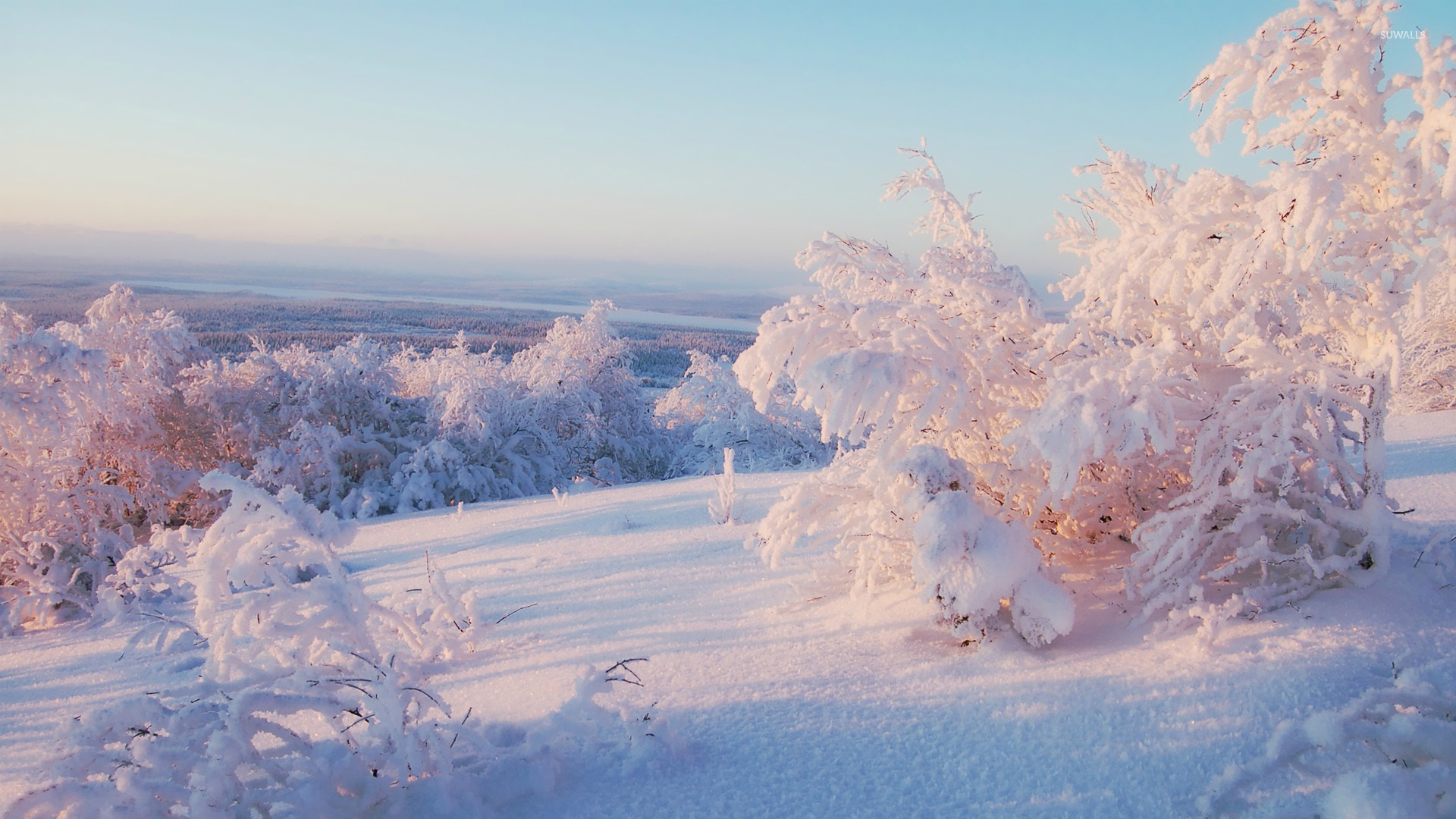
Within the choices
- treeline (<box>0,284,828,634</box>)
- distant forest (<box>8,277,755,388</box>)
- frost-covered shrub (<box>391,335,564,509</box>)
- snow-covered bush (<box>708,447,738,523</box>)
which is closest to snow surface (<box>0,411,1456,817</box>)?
snow-covered bush (<box>708,447,738,523</box>)

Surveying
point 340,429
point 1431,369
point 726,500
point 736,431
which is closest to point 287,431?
point 340,429

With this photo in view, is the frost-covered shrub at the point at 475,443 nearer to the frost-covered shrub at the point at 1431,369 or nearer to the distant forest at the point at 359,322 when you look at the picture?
the frost-covered shrub at the point at 1431,369

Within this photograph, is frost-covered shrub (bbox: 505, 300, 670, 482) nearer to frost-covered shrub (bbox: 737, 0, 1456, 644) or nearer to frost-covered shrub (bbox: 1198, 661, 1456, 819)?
frost-covered shrub (bbox: 737, 0, 1456, 644)

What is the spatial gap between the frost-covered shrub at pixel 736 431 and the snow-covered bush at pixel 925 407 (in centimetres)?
1193

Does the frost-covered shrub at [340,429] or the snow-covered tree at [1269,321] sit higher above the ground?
the snow-covered tree at [1269,321]

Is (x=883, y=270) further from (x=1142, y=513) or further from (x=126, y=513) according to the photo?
(x=126, y=513)

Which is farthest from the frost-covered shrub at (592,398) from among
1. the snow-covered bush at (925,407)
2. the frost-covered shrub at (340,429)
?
the snow-covered bush at (925,407)

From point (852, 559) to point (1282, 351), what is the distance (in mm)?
2147

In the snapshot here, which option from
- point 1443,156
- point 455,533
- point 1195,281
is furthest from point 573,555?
point 1443,156

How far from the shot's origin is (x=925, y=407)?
10.4 ft

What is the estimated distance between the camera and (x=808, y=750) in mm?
2465

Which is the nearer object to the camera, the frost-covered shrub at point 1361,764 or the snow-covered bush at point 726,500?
the frost-covered shrub at point 1361,764

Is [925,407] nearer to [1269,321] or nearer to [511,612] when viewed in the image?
[1269,321]

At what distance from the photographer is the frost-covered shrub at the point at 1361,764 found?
1.96 m
